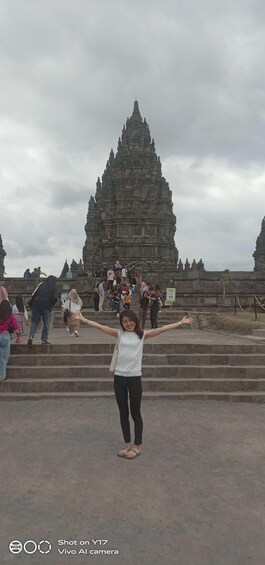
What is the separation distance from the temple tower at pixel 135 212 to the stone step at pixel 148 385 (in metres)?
36.8

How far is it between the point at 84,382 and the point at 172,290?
44.8 feet

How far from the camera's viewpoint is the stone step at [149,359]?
755 cm

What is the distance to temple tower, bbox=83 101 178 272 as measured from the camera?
4681cm

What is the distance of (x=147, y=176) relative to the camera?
50.5 meters

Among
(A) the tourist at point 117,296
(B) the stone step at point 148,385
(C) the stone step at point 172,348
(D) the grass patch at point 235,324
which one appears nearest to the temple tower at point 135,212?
(A) the tourist at point 117,296

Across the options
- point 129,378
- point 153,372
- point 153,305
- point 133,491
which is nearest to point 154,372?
point 153,372

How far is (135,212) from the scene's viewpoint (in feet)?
157

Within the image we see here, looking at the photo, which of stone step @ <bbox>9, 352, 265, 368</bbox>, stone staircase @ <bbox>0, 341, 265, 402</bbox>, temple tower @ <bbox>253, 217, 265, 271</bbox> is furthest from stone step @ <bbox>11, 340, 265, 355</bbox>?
temple tower @ <bbox>253, 217, 265, 271</bbox>

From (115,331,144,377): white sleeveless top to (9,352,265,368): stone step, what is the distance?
Answer: 3.47 metres

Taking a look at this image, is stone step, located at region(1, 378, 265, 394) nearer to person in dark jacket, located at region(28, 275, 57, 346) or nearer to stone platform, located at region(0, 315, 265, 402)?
stone platform, located at region(0, 315, 265, 402)

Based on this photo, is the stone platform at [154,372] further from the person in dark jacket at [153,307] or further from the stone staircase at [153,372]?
the person in dark jacket at [153,307]

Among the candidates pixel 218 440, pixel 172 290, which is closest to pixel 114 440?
pixel 218 440

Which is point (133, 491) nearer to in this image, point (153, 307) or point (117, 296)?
point (153, 307)

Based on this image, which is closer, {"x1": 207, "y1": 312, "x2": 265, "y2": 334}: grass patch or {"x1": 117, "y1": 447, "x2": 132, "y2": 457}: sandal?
{"x1": 117, "y1": 447, "x2": 132, "y2": 457}: sandal
